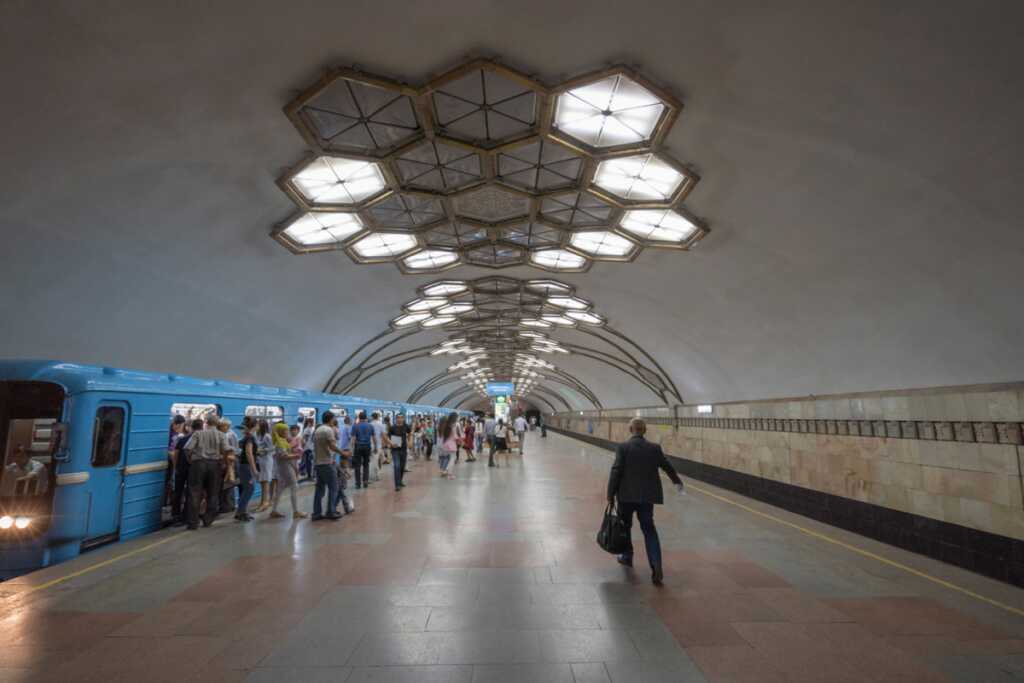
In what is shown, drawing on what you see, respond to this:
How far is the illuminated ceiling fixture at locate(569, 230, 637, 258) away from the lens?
11.6m

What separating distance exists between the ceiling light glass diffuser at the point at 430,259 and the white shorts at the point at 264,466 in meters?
6.44

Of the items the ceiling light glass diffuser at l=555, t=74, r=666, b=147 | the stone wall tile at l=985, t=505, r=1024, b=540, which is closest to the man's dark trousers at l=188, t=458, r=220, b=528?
the ceiling light glass diffuser at l=555, t=74, r=666, b=147

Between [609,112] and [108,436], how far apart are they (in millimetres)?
8104

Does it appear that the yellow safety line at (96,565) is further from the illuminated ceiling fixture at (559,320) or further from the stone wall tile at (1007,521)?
the illuminated ceiling fixture at (559,320)

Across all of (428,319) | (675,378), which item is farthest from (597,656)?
(428,319)

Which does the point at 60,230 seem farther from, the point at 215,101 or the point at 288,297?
the point at 288,297

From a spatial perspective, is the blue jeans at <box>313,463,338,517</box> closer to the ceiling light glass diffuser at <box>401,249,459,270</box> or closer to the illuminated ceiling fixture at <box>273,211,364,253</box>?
the illuminated ceiling fixture at <box>273,211,364,253</box>

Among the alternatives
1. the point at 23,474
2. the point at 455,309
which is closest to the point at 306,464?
the point at 23,474

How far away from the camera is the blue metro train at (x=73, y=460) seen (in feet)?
18.4

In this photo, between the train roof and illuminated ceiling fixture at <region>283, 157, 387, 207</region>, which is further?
illuminated ceiling fixture at <region>283, 157, 387, 207</region>

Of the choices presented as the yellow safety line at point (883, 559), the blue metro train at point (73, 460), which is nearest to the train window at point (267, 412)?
the blue metro train at point (73, 460)

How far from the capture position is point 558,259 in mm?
13883

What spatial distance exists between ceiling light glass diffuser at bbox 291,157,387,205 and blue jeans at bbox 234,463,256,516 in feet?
15.8

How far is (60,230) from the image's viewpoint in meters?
7.50
